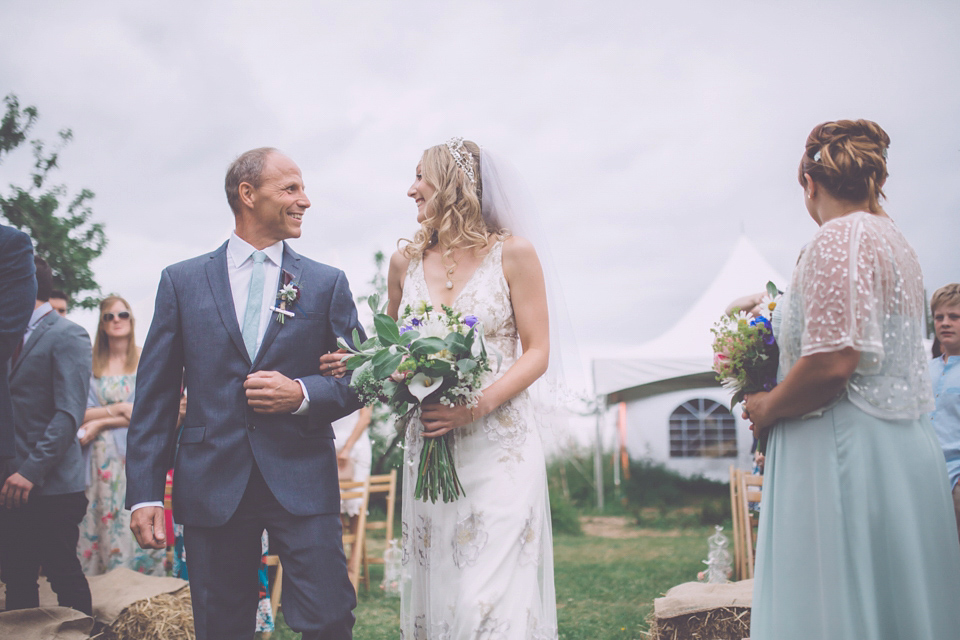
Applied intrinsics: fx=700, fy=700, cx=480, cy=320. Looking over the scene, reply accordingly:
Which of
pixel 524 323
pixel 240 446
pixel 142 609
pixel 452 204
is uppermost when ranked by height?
pixel 452 204

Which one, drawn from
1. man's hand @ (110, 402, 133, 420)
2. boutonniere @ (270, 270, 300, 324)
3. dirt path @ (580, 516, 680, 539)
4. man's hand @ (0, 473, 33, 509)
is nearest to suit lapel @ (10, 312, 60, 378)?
man's hand @ (0, 473, 33, 509)

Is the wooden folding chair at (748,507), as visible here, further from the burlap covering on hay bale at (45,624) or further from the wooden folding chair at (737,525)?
the burlap covering on hay bale at (45,624)

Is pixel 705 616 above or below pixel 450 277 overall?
below

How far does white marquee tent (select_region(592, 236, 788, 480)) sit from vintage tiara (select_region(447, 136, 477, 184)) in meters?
11.0

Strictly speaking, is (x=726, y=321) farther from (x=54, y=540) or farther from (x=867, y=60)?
(x=867, y=60)

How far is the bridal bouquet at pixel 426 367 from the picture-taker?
2537mm

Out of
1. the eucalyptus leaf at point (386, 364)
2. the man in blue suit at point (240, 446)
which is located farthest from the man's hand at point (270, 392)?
the eucalyptus leaf at point (386, 364)

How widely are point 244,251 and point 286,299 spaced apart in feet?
1.05

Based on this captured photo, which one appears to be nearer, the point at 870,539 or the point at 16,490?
the point at 870,539

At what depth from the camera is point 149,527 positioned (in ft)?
8.80

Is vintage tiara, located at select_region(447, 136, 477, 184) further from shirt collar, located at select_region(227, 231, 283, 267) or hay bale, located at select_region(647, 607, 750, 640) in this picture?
hay bale, located at select_region(647, 607, 750, 640)

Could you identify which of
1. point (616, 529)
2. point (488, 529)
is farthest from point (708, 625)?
point (616, 529)

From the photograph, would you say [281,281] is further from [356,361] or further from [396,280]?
[396,280]

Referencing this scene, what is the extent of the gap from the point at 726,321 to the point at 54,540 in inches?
157
